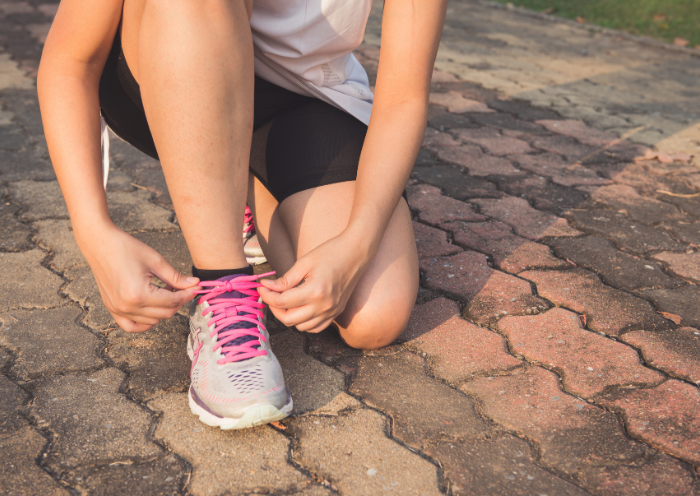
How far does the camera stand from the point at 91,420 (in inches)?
47.7

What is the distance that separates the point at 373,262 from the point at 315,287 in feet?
0.96

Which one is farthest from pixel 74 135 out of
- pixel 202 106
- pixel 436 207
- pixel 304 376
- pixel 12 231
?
pixel 436 207

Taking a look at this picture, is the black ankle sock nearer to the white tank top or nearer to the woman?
the woman

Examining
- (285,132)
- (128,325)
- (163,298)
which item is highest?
(285,132)

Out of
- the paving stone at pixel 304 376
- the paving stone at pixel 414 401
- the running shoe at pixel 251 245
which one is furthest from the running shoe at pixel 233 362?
the running shoe at pixel 251 245

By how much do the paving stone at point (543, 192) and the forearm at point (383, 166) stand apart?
970 mm

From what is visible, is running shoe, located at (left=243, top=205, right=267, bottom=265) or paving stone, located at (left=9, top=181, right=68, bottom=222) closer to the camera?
running shoe, located at (left=243, top=205, right=267, bottom=265)

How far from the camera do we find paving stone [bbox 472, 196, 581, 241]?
6.90 ft

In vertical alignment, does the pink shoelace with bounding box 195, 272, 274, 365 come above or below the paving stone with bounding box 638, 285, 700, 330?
above

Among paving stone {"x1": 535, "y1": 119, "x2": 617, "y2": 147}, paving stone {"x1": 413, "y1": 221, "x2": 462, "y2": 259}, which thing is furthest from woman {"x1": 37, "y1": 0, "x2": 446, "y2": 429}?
paving stone {"x1": 535, "y1": 119, "x2": 617, "y2": 147}

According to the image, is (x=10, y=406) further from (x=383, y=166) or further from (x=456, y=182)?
(x=456, y=182)

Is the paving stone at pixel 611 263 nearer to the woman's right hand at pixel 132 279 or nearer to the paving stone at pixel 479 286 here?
the paving stone at pixel 479 286

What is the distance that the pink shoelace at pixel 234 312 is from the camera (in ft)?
4.04

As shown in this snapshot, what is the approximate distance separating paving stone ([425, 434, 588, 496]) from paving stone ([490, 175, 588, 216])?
48.4 inches
